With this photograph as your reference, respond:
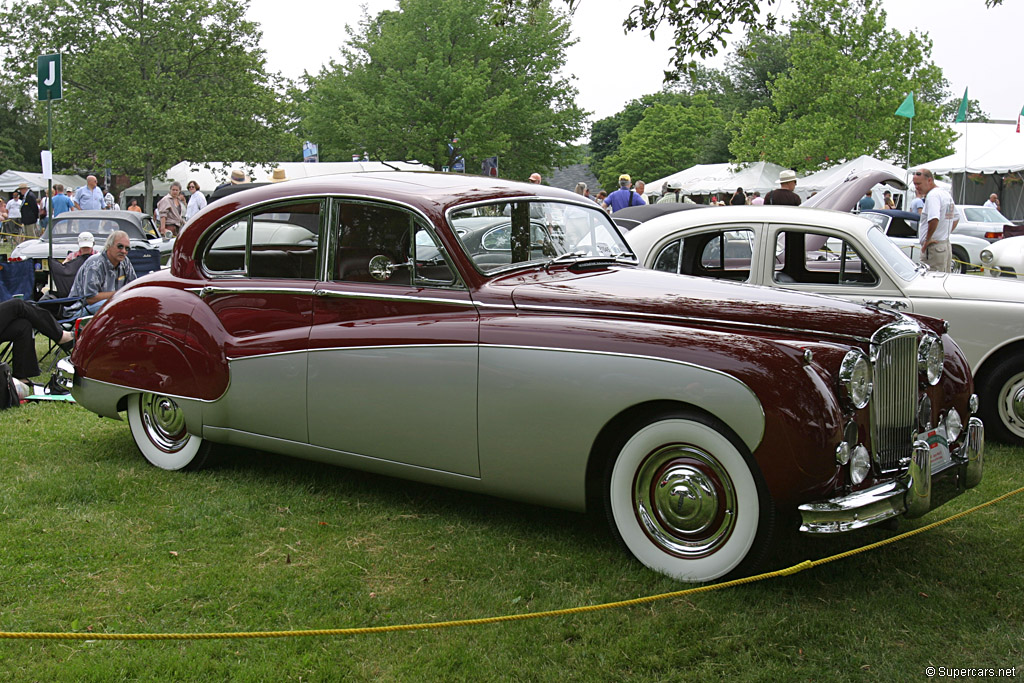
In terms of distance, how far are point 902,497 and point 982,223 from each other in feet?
67.3

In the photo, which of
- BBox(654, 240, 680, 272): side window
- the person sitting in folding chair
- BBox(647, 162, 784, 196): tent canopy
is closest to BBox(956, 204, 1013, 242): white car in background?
BBox(654, 240, 680, 272): side window

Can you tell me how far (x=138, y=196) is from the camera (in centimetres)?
4919

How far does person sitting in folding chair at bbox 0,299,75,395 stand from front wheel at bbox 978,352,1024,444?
298 inches

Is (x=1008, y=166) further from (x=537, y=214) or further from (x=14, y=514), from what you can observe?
(x=14, y=514)

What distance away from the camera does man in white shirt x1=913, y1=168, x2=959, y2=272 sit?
9586 mm

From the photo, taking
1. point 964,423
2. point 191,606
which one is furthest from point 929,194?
point 191,606

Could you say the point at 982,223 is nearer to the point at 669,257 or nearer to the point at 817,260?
the point at 817,260

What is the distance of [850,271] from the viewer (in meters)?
6.70

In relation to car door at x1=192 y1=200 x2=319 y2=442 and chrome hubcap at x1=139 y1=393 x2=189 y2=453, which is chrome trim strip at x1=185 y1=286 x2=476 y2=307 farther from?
chrome hubcap at x1=139 y1=393 x2=189 y2=453

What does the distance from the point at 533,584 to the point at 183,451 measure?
9.29 feet

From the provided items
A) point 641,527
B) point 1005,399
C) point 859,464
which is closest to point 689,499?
point 641,527

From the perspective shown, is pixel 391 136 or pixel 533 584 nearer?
pixel 533 584

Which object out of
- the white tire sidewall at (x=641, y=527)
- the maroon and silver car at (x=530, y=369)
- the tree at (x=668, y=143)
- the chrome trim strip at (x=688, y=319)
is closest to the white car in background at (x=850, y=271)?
the maroon and silver car at (x=530, y=369)

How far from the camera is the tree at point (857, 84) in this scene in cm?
3725
